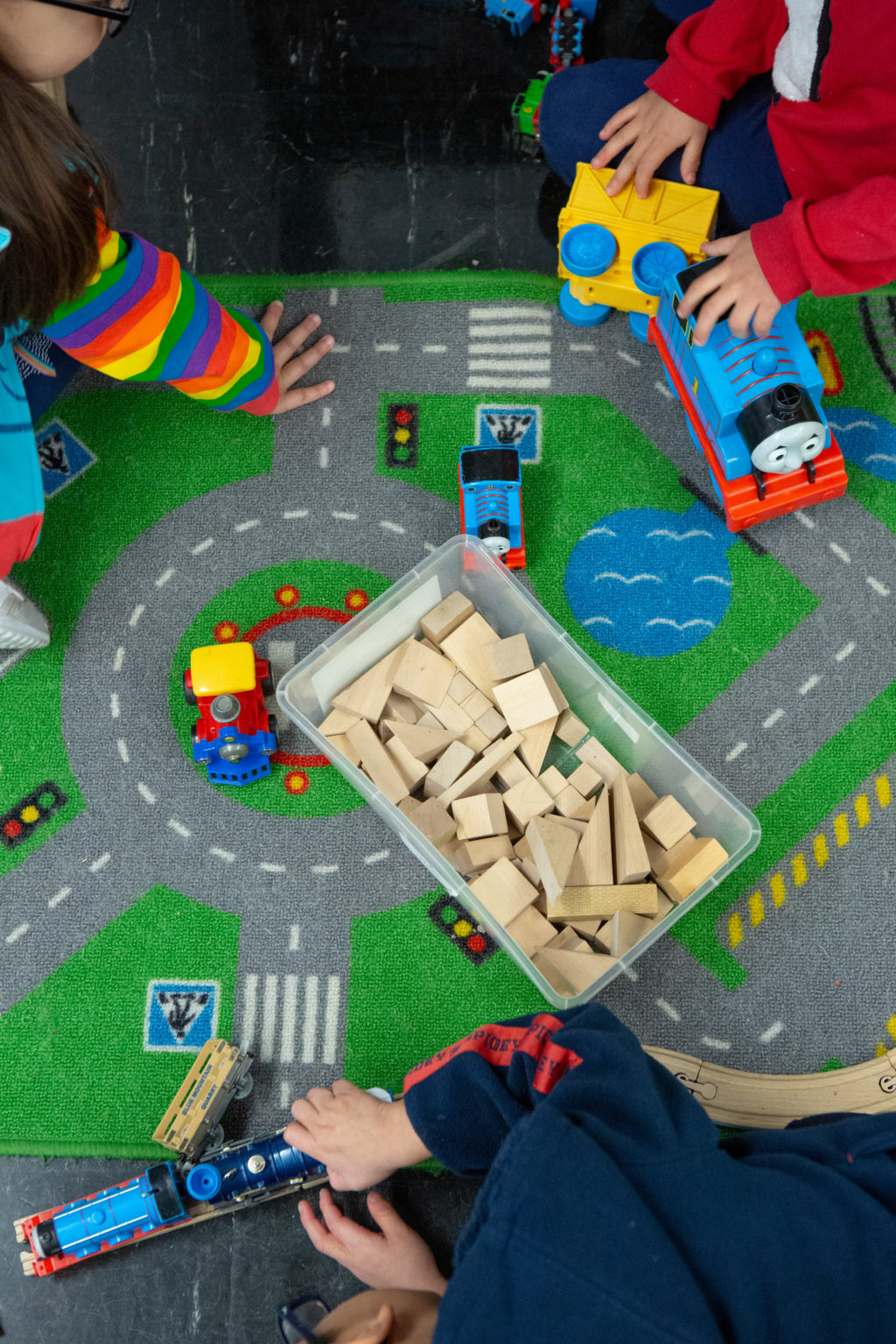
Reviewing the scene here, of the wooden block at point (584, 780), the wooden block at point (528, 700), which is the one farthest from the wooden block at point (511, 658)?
the wooden block at point (584, 780)

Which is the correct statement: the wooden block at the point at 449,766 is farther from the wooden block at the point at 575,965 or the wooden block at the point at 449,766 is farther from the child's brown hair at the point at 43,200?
the child's brown hair at the point at 43,200

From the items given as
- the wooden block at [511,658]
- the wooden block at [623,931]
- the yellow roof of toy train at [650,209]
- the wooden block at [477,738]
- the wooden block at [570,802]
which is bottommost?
the wooden block at [623,931]

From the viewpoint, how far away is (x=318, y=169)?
3.81ft

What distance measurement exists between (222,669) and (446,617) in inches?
8.9

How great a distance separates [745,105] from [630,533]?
45 cm

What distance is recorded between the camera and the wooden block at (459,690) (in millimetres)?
950

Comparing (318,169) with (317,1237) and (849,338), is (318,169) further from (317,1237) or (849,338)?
(317,1237)

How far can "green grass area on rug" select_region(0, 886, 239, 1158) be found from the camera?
921 mm

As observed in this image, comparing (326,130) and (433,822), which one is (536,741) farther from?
(326,130)

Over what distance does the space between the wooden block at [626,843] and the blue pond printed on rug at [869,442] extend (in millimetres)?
466

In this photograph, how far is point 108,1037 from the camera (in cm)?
94

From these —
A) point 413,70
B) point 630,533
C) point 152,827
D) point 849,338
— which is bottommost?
point 152,827

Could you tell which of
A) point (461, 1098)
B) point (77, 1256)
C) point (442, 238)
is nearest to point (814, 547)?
point (442, 238)

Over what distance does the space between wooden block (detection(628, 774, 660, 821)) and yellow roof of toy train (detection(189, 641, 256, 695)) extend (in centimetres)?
39
